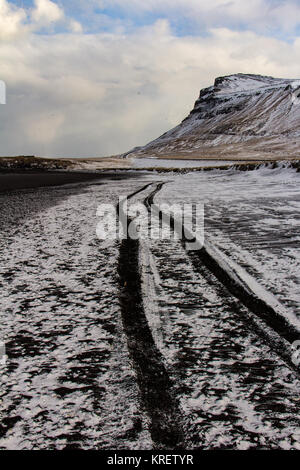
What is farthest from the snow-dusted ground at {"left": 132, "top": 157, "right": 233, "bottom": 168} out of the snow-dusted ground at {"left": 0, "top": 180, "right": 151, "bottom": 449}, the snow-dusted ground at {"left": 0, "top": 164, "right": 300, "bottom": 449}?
the snow-dusted ground at {"left": 0, "top": 180, "right": 151, "bottom": 449}

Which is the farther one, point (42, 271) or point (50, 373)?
point (42, 271)

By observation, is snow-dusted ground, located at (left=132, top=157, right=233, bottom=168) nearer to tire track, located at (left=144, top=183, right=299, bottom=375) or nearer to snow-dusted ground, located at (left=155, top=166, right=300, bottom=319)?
snow-dusted ground, located at (left=155, top=166, right=300, bottom=319)

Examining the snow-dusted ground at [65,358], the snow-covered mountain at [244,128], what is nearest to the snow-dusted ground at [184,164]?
the snow-covered mountain at [244,128]

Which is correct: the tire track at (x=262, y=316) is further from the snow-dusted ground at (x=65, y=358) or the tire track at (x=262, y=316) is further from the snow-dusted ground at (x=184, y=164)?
the snow-dusted ground at (x=184, y=164)

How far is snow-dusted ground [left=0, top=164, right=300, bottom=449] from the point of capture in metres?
1.55

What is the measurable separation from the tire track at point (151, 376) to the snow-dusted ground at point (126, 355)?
0.03m

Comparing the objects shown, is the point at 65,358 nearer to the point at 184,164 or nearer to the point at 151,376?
the point at 151,376

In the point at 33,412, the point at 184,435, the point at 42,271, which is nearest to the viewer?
the point at 184,435

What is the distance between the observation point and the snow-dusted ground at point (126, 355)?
1554 mm

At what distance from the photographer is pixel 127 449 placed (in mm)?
1456

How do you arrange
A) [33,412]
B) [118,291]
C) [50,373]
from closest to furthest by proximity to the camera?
[33,412], [50,373], [118,291]

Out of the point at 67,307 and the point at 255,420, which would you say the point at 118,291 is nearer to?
the point at 67,307
